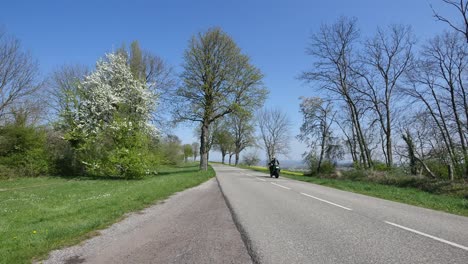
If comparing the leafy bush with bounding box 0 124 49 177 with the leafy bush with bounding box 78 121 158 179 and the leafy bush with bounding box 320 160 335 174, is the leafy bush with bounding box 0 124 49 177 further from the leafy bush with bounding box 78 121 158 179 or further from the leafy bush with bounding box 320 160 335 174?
the leafy bush with bounding box 320 160 335 174

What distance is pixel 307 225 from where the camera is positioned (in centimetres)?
710

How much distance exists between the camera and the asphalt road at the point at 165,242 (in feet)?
16.3

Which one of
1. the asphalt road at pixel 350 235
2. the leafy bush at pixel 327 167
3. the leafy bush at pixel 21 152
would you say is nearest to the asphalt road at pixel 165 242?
the asphalt road at pixel 350 235

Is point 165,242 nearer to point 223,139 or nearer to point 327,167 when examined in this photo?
point 327,167

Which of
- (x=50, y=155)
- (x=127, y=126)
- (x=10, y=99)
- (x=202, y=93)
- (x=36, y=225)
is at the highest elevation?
(x=202, y=93)

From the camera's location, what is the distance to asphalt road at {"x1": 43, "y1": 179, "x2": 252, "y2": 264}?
4.97 metres

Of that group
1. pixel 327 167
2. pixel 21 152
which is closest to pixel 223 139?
pixel 327 167

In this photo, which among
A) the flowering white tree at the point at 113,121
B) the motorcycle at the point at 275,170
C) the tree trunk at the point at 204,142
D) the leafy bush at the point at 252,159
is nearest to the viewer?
the flowering white tree at the point at 113,121

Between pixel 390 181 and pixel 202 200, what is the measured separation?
14.8 meters

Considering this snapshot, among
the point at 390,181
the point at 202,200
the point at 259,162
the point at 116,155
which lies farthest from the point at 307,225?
the point at 259,162

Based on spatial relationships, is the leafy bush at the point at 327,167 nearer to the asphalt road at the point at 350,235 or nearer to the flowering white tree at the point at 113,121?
the flowering white tree at the point at 113,121

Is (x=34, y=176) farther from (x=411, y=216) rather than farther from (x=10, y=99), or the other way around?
(x=411, y=216)

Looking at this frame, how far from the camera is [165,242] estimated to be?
233 inches

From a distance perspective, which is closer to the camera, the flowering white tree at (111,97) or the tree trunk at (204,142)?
the flowering white tree at (111,97)
